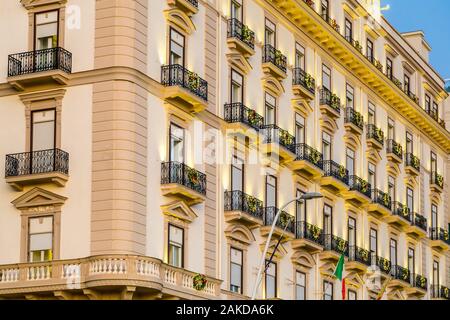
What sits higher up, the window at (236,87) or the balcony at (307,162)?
the window at (236,87)

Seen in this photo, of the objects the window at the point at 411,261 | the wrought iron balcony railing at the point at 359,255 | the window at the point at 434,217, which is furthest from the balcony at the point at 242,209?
the window at the point at 434,217

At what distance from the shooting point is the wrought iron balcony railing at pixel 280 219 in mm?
49812

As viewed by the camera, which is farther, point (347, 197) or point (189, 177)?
point (347, 197)

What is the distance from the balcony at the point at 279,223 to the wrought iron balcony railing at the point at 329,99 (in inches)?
330

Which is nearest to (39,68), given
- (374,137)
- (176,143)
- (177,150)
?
(176,143)

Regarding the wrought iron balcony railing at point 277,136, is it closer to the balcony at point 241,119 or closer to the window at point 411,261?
the balcony at point 241,119

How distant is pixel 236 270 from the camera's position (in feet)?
156

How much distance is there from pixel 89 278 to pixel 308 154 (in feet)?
64.5

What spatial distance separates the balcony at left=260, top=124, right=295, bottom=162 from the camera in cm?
5062

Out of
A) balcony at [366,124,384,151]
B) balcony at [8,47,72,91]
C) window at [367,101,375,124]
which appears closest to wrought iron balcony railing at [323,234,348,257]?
balcony at [366,124,384,151]

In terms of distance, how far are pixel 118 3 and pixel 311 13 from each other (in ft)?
59.6

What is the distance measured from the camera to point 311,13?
187 ft

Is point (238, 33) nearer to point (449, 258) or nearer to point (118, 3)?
point (118, 3)
